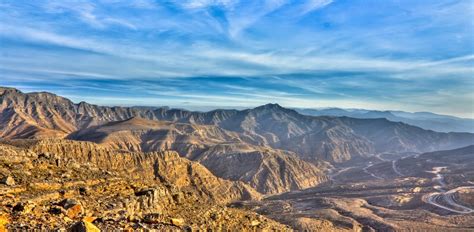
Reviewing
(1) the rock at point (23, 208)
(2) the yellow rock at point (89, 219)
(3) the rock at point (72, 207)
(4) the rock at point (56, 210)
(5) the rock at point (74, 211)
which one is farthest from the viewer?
(3) the rock at point (72, 207)

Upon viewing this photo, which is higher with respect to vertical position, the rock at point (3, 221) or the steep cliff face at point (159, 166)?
the rock at point (3, 221)

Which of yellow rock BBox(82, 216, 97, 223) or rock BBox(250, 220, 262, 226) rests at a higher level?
yellow rock BBox(82, 216, 97, 223)

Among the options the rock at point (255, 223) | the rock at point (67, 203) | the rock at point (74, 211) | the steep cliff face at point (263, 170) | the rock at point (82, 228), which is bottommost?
the steep cliff face at point (263, 170)

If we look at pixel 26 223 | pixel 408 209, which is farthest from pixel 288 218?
pixel 26 223

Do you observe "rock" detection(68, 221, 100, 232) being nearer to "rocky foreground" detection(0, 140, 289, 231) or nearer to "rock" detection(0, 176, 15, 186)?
"rocky foreground" detection(0, 140, 289, 231)

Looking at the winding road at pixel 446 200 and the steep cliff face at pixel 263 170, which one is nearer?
the winding road at pixel 446 200

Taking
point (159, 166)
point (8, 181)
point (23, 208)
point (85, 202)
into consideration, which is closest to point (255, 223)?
point (85, 202)

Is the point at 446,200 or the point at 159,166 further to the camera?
the point at 159,166

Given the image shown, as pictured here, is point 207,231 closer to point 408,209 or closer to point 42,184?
point 42,184

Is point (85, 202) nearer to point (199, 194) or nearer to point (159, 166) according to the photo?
point (199, 194)

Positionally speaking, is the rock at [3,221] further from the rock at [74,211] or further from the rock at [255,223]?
the rock at [255,223]

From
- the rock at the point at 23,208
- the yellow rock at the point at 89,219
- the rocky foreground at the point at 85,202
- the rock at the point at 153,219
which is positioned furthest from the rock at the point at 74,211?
the rock at the point at 153,219

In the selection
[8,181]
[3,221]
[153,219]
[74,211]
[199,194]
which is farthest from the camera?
[199,194]

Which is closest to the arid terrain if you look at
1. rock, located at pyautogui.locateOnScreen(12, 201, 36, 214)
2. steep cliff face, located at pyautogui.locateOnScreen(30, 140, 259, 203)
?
rock, located at pyautogui.locateOnScreen(12, 201, 36, 214)
